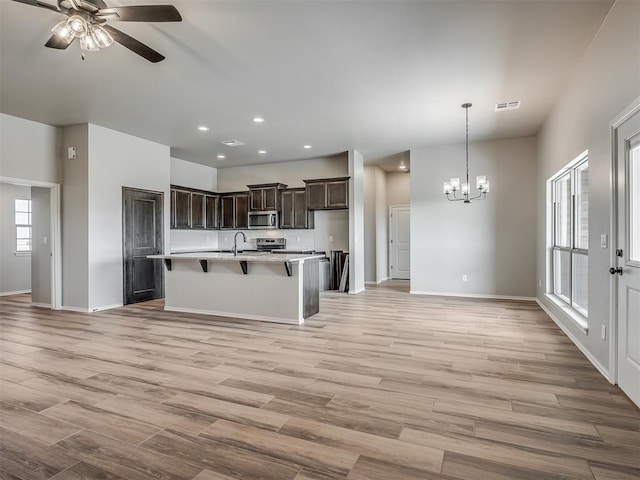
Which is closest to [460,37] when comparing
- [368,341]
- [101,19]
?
[101,19]

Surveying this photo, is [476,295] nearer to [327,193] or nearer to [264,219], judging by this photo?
[327,193]

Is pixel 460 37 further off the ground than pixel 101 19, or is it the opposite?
pixel 460 37

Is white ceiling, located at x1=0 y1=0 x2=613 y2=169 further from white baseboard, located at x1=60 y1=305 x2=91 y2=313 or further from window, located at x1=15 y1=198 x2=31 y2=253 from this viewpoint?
window, located at x1=15 y1=198 x2=31 y2=253

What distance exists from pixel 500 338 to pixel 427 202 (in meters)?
3.70

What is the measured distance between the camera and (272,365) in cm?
333

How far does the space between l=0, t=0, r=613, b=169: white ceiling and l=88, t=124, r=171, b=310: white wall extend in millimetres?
323

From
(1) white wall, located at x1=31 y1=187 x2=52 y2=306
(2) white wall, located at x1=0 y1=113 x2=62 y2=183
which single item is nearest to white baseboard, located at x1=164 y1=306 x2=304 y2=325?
(1) white wall, located at x1=31 y1=187 x2=52 y2=306

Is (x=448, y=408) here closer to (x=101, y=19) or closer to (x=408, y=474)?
(x=408, y=474)

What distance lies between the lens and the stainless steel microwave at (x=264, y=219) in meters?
8.43

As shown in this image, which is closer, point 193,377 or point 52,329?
point 193,377

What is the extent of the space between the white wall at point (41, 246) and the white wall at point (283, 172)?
155 inches

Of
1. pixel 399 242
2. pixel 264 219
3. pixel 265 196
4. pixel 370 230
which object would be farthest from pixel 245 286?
pixel 399 242

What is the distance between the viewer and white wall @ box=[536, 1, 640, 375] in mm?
2631

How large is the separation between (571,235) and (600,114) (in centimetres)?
191
